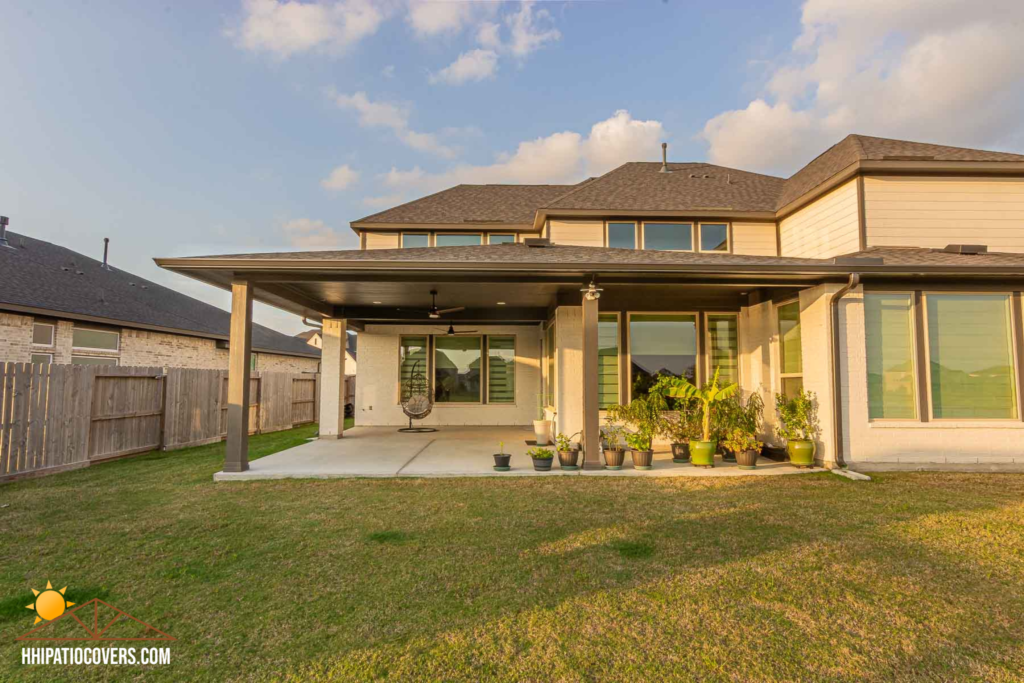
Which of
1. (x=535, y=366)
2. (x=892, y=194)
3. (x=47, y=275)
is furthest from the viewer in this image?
(x=535, y=366)

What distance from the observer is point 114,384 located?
26.0 feet

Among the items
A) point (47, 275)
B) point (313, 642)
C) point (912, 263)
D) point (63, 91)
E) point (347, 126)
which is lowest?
point (313, 642)

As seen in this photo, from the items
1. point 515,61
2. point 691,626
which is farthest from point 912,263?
→ point 515,61

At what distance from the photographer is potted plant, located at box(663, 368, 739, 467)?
7047mm

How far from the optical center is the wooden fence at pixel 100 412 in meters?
6.24

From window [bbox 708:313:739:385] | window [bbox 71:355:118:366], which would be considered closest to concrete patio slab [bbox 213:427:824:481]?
window [bbox 708:313:739:385]

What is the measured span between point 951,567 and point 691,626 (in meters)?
2.26

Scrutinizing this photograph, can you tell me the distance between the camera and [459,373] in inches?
483

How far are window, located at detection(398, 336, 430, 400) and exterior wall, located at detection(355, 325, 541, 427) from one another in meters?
0.14

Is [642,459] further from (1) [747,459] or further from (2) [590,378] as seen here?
(1) [747,459]

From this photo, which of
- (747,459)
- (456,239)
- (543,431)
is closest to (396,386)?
(456,239)

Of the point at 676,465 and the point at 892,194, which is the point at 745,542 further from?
the point at 892,194

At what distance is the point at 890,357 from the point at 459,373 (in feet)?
28.6

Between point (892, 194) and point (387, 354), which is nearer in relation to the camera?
point (892, 194)
